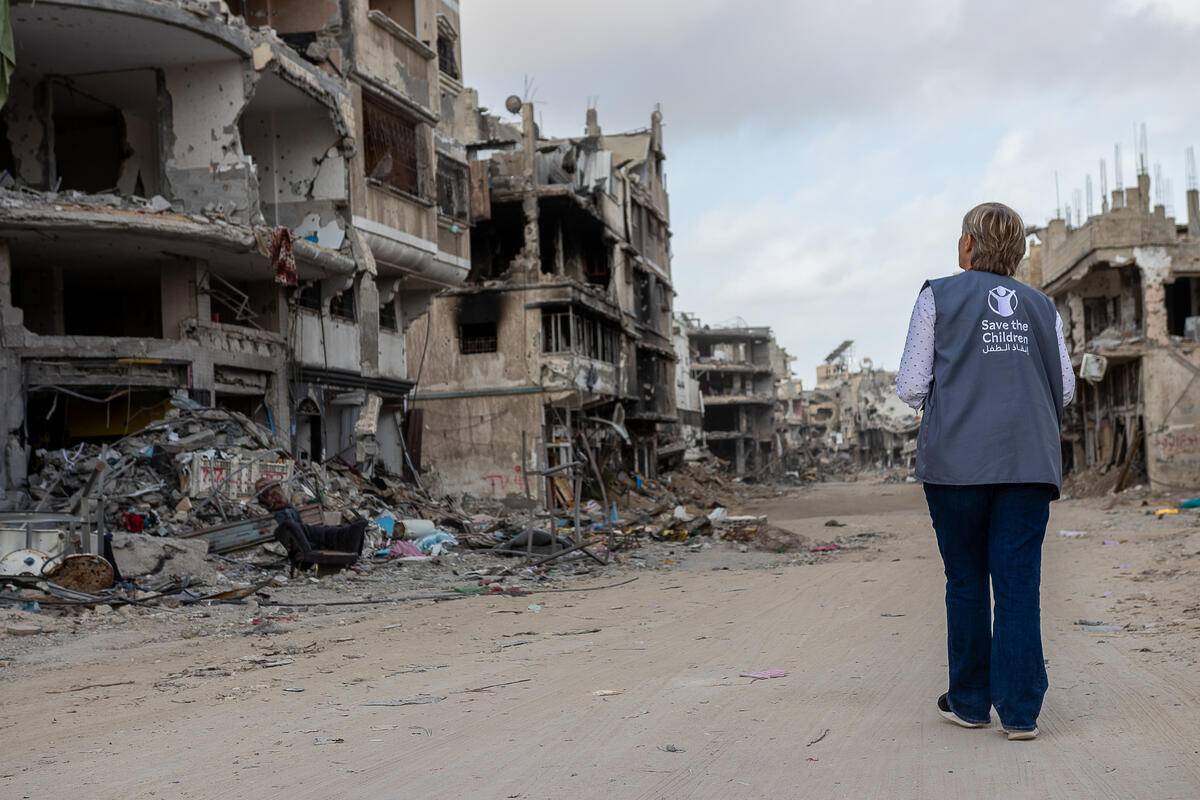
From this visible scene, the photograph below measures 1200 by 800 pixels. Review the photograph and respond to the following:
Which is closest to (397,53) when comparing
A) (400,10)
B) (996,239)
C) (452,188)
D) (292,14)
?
(400,10)

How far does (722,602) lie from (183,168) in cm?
1290

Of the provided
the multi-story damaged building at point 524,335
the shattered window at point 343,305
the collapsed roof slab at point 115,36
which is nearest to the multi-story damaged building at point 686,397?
the multi-story damaged building at point 524,335

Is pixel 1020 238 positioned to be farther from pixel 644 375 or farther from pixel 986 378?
pixel 644 375

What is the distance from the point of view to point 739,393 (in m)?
79.5

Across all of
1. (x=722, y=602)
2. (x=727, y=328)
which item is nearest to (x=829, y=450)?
(x=727, y=328)

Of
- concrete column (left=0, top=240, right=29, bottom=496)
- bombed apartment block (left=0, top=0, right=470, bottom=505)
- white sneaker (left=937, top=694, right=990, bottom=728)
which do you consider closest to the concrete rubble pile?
concrete column (left=0, top=240, right=29, bottom=496)

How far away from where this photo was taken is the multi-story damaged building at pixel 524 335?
36.1 meters

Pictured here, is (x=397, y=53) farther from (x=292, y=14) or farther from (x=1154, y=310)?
(x=1154, y=310)

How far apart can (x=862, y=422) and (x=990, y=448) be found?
325 ft

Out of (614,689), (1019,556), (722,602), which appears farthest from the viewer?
(722,602)

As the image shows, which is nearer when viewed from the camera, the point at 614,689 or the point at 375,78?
the point at 614,689

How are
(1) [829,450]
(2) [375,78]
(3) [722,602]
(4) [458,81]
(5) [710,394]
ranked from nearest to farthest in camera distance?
(3) [722,602]
(2) [375,78]
(4) [458,81]
(5) [710,394]
(1) [829,450]

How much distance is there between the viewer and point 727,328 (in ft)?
270

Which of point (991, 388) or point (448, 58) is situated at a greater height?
point (448, 58)
